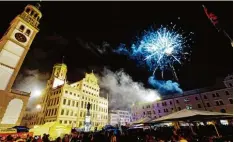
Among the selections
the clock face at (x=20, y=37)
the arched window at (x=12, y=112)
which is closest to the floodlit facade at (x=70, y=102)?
the arched window at (x=12, y=112)

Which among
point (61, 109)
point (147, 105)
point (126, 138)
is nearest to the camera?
point (126, 138)

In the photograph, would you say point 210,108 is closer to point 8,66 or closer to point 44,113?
point 8,66

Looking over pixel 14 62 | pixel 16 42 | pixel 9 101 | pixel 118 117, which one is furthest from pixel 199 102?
pixel 118 117

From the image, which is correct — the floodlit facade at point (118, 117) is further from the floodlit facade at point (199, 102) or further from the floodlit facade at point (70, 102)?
the floodlit facade at point (199, 102)

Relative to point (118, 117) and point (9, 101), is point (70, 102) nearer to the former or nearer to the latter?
point (9, 101)

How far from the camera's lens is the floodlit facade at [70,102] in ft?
143

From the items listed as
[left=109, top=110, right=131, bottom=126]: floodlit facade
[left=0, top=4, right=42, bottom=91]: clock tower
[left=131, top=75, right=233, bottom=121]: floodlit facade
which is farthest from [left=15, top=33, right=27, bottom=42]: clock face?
[left=109, top=110, right=131, bottom=126]: floodlit facade

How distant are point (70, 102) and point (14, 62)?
79.1 feet

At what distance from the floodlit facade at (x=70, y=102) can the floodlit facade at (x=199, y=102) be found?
756 inches

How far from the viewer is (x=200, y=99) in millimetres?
39812

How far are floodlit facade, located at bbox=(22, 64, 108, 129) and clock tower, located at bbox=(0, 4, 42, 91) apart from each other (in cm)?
2050

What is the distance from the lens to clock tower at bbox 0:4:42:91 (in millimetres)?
24641

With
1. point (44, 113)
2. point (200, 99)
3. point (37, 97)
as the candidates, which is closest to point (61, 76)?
point (37, 97)

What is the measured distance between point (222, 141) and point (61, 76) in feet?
201
